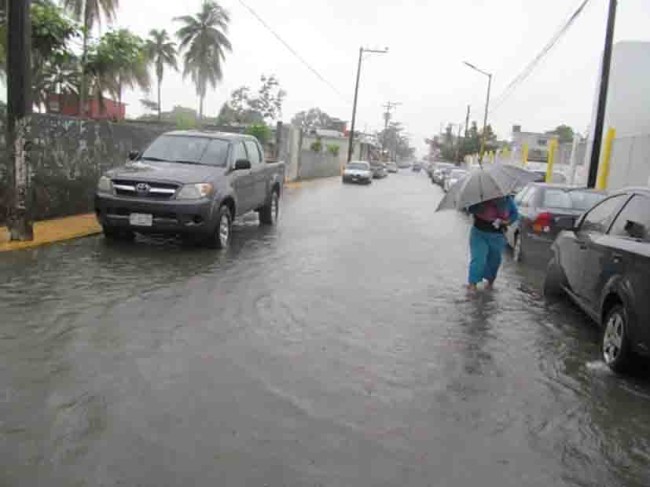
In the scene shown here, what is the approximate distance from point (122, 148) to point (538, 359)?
39.2 ft

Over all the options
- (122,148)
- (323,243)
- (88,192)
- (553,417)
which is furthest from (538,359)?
(122,148)

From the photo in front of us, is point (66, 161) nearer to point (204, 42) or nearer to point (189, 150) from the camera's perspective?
point (189, 150)

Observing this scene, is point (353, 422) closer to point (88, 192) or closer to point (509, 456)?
point (509, 456)

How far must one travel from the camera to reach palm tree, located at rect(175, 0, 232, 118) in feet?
187

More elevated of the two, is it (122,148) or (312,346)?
(122,148)

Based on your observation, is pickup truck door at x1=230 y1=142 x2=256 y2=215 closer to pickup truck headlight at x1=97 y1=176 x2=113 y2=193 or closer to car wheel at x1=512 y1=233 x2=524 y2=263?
pickup truck headlight at x1=97 y1=176 x2=113 y2=193

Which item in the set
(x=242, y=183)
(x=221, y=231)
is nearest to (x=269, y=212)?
(x=242, y=183)

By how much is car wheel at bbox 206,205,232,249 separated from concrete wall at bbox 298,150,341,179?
94.2 feet

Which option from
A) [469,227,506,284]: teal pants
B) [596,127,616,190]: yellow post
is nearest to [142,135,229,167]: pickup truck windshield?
[469,227,506,284]: teal pants

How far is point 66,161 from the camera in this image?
13031 mm

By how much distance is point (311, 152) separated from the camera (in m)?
43.6

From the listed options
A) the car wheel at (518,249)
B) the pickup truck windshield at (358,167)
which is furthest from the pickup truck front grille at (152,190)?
the pickup truck windshield at (358,167)

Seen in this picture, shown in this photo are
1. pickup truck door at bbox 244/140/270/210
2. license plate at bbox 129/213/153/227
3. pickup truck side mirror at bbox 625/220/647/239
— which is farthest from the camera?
pickup truck door at bbox 244/140/270/210

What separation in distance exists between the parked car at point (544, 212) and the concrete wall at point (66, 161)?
778cm
